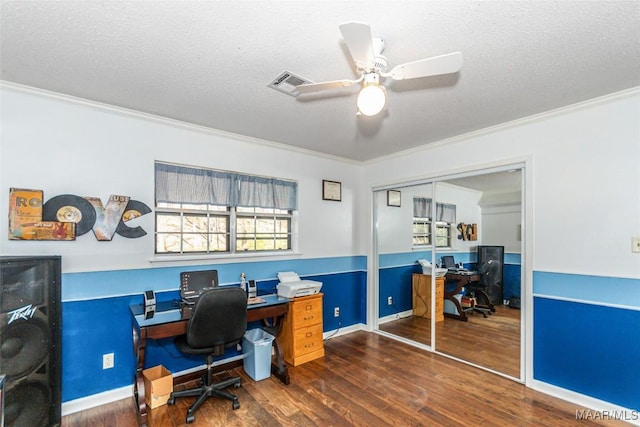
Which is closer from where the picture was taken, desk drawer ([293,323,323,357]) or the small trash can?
the small trash can

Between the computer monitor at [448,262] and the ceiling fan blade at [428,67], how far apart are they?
8.81 feet

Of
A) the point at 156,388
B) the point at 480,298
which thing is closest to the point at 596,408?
the point at 480,298

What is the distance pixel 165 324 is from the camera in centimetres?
229

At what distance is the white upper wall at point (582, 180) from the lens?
→ 2.29m

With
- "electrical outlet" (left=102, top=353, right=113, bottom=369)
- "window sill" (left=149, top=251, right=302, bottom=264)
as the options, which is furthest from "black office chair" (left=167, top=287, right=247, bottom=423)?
"window sill" (left=149, top=251, right=302, bottom=264)

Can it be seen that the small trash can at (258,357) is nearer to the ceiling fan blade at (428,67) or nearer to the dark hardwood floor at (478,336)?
the dark hardwood floor at (478,336)

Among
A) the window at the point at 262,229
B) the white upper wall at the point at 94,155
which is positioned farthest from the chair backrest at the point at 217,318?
the window at the point at 262,229

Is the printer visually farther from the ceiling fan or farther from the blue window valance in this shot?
the ceiling fan

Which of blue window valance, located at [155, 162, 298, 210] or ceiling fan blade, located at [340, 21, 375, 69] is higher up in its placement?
ceiling fan blade, located at [340, 21, 375, 69]

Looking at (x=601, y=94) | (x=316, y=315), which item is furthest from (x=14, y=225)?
(x=601, y=94)

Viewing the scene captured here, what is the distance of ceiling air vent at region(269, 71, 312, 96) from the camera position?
6.79ft

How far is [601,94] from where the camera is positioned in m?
2.34

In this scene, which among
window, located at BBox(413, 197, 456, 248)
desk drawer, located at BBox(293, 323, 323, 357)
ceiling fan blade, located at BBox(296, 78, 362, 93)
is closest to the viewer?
ceiling fan blade, located at BBox(296, 78, 362, 93)

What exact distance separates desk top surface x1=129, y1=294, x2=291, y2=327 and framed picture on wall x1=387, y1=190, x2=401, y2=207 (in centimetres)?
231
